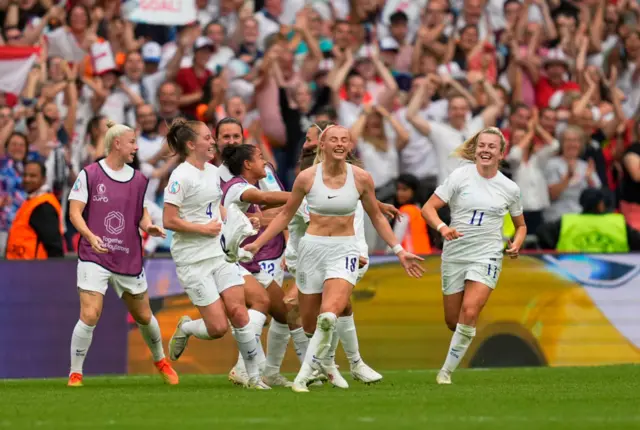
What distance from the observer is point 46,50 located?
1873cm

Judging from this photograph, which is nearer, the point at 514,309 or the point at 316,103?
the point at 514,309

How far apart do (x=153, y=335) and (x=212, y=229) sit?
1.61 metres

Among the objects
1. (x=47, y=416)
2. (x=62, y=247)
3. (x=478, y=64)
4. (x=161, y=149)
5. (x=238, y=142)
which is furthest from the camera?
(x=478, y=64)

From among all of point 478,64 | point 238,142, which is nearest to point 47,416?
point 238,142

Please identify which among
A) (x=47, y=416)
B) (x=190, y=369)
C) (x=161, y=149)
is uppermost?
(x=161, y=149)

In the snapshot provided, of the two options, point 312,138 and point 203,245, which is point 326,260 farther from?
point 312,138

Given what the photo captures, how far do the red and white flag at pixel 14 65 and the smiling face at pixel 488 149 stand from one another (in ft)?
22.8

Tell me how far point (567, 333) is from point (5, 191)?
662 centimetres

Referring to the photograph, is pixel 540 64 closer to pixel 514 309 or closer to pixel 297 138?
pixel 297 138

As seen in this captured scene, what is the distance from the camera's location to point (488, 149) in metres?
13.2

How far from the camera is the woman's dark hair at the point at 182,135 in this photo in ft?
41.7

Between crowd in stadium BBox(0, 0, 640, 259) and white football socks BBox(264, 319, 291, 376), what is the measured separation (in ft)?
11.9

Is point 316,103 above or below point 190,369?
above

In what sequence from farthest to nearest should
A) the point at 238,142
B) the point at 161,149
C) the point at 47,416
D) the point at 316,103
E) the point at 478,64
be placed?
the point at 478,64 < the point at 316,103 < the point at 161,149 < the point at 238,142 < the point at 47,416
